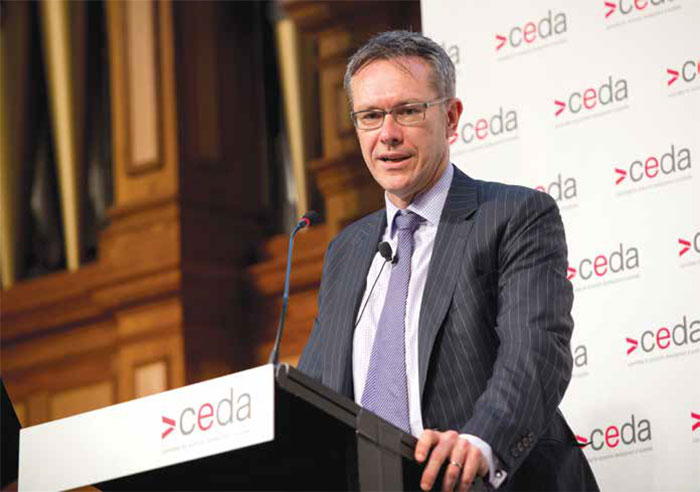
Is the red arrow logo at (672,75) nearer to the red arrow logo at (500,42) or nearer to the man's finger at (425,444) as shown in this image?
the red arrow logo at (500,42)

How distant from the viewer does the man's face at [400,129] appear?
2.79 m

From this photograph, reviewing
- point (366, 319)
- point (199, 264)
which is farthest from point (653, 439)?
point (199, 264)

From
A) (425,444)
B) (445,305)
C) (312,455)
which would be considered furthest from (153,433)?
(445,305)

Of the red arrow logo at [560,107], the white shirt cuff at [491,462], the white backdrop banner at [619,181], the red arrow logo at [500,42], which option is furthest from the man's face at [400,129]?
the red arrow logo at [500,42]

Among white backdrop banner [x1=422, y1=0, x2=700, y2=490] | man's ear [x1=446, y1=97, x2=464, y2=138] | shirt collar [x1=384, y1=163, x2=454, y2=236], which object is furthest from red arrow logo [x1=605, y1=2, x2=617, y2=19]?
shirt collar [x1=384, y1=163, x2=454, y2=236]

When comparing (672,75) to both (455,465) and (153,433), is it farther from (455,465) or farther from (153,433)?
(153,433)

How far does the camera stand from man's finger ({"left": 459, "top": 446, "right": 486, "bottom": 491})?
2.21 metres

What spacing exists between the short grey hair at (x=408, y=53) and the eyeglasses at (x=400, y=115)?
68 mm

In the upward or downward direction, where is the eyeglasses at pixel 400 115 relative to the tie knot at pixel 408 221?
upward

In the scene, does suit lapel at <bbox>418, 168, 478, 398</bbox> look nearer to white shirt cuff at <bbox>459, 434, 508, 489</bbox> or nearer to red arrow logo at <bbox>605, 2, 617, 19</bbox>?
white shirt cuff at <bbox>459, 434, 508, 489</bbox>

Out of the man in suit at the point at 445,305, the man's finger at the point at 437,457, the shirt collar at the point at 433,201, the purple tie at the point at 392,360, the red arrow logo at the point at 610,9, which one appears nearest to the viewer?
the man's finger at the point at 437,457

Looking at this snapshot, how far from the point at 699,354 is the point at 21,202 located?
472 centimetres

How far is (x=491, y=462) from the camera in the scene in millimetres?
2287

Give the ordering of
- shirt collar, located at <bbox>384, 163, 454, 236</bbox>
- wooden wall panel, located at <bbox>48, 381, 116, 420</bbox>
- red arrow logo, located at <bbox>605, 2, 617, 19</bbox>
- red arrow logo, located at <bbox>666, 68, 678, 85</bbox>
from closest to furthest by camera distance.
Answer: shirt collar, located at <bbox>384, 163, 454, 236</bbox> < red arrow logo, located at <bbox>666, 68, 678, 85</bbox> < red arrow logo, located at <bbox>605, 2, 617, 19</bbox> < wooden wall panel, located at <bbox>48, 381, 116, 420</bbox>
